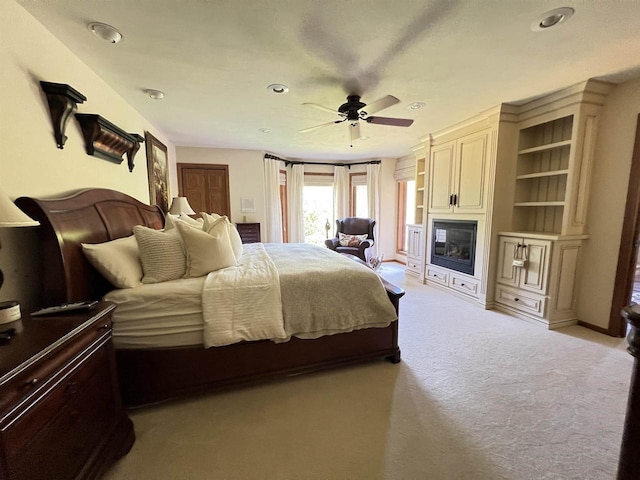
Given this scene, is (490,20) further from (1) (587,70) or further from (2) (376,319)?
(2) (376,319)

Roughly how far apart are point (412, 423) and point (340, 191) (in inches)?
→ 201

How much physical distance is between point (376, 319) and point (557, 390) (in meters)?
1.31

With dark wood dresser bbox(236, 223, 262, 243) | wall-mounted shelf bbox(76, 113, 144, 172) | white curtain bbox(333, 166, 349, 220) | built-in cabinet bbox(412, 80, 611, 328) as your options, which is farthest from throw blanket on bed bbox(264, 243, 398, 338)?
white curtain bbox(333, 166, 349, 220)

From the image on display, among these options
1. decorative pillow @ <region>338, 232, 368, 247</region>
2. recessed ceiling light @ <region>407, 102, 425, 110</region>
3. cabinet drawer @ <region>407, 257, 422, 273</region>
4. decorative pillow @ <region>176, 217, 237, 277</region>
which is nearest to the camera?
decorative pillow @ <region>176, 217, 237, 277</region>

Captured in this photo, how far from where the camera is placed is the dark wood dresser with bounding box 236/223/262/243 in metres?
5.08

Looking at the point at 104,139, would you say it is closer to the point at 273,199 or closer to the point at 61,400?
the point at 61,400

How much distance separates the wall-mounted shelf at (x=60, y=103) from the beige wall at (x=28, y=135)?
0.09 ft

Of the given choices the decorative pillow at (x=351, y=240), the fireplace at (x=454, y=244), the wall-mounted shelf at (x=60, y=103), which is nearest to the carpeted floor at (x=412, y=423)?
the fireplace at (x=454, y=244)

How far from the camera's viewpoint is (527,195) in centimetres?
340

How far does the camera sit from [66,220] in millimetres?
1577

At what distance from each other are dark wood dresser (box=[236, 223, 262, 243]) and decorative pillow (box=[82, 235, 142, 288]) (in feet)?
10.6

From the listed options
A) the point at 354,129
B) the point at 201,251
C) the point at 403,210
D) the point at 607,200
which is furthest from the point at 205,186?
the point at 607,200

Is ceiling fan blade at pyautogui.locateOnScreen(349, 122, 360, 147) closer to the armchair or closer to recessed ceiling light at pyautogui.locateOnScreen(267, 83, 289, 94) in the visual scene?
recessed ceiling light at pyautogui.locateOnScreen(267, 83, 289, 94)

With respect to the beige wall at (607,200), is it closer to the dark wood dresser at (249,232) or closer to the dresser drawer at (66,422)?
the dresser drawer at (66,422)
